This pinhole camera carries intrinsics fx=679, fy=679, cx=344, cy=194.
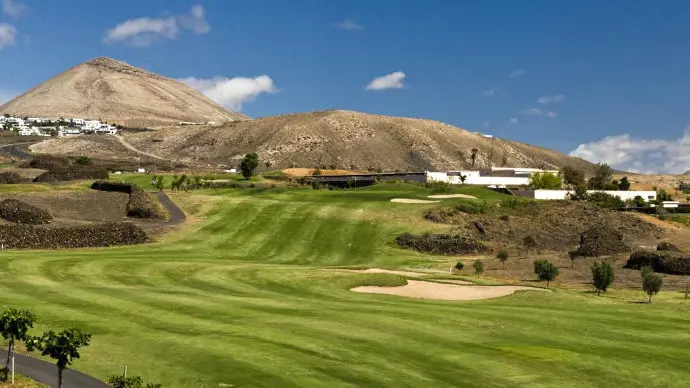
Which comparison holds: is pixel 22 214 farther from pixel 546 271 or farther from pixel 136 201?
pixel 546 271

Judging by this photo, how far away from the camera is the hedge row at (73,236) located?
72.0 meters

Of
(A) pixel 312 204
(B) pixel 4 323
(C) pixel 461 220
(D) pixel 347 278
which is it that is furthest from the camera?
(A) pixel 312 204

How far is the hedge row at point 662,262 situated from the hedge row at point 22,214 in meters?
69.7

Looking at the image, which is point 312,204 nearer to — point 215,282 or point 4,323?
point 215,282

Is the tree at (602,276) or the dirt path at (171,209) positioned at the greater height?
the dirt path at (171,209)

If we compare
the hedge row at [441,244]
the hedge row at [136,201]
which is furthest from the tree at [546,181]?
the hedge row at [136,201]

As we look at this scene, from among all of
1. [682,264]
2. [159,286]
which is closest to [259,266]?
[159,286]

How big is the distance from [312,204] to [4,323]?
286 feet

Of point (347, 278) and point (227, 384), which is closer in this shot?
point (227, 384)

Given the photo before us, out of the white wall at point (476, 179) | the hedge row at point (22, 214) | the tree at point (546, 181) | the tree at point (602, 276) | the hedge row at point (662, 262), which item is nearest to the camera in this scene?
the tree at point (602, 276)

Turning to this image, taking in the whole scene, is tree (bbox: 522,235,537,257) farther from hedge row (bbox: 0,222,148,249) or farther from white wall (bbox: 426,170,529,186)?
white wall (bbox: 426,170,529,186)

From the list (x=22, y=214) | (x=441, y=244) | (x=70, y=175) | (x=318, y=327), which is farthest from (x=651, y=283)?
(x=70, y=175)

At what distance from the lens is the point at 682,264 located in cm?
7325

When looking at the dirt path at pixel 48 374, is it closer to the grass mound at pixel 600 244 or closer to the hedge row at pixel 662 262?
the hedge row at pixel 662 262
